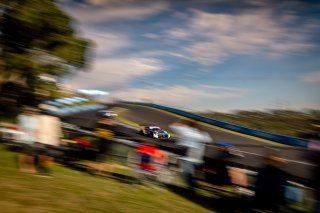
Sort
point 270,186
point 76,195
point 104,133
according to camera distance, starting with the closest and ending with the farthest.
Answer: point 76,195
point 270,186
point 104,133

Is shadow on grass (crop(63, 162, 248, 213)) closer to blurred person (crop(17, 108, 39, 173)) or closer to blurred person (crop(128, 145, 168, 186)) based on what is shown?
blurred person (crop(128, 145, 168, 186))

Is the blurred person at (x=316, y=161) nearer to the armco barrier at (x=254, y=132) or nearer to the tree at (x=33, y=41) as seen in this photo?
the tree at (x=33, y=41)

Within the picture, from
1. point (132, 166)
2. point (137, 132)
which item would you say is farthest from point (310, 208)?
point (137, 132)

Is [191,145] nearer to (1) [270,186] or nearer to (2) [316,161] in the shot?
(1) [270,186]

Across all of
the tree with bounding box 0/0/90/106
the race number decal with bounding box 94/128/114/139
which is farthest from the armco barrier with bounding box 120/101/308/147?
the race number decal with bounding box 94/128/114/139

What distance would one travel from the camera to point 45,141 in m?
7.06

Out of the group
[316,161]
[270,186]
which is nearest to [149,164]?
[270,186]

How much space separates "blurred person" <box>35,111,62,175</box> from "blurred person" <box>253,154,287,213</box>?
13.6 ft

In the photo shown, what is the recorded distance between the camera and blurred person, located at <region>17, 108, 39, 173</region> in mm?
6609

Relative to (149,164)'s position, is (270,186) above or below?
above

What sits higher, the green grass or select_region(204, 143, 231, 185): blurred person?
select_region(204, 143, 231, 185): blurred person

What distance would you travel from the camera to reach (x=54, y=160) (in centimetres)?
802

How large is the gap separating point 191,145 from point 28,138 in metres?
3.45

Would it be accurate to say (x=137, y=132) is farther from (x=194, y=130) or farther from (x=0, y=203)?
(x=0, y=203)
